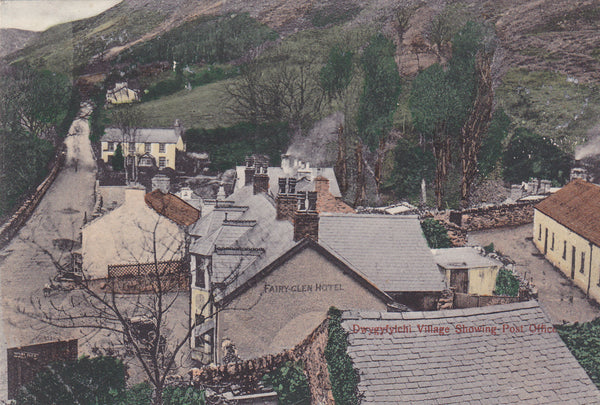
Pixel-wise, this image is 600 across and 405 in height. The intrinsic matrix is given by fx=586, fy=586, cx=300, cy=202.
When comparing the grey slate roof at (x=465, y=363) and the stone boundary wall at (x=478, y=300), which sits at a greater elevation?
the grey slate roof at (x=465, y=363)

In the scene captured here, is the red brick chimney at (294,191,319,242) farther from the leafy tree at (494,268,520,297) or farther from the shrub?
the leafy tree at (494,268,520,297)

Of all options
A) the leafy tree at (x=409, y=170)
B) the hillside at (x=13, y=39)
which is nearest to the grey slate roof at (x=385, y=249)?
the leafy tree at (x=409, y=170)

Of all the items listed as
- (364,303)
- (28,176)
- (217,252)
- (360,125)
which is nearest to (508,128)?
(360,125)

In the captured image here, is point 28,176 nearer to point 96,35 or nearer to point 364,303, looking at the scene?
point 96,35

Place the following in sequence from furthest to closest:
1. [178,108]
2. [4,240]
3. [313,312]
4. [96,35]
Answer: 1. [178,108]
2. [96,35]
3. [4,240]
4. [313,312]

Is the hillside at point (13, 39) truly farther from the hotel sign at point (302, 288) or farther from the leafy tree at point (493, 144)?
the leafy tree at point (493, 144)

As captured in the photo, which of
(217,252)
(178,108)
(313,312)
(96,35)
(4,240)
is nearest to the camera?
(313,312)
